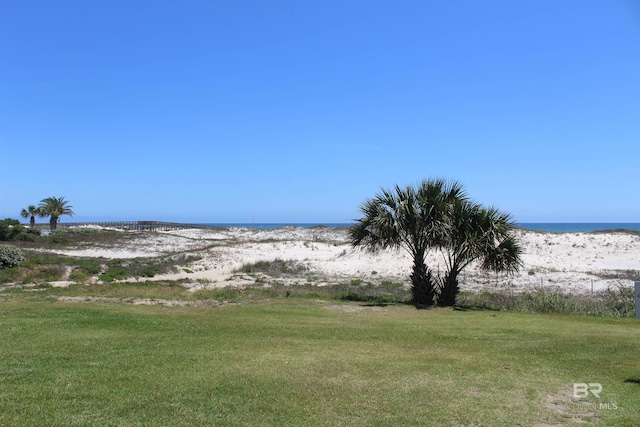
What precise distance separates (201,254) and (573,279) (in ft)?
95.2

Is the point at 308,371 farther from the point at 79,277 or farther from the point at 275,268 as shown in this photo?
the point at 275,268

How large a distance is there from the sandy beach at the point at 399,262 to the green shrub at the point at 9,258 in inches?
312

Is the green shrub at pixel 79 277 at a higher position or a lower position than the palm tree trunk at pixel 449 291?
lower

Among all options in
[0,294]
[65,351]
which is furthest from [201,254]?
[65,351]

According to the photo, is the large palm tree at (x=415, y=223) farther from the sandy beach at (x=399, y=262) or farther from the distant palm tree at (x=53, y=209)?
the distant palm tree at (x=53, y=209)

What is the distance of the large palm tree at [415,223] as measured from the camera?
1794 cm

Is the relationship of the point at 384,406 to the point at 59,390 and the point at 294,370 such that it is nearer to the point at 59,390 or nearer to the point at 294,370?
the point at 294,370

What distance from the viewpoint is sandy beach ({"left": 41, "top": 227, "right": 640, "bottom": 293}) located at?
27656 millimetres

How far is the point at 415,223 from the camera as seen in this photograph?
18312 millimetres

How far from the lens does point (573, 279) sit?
90.1 feet

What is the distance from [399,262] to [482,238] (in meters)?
20.2
